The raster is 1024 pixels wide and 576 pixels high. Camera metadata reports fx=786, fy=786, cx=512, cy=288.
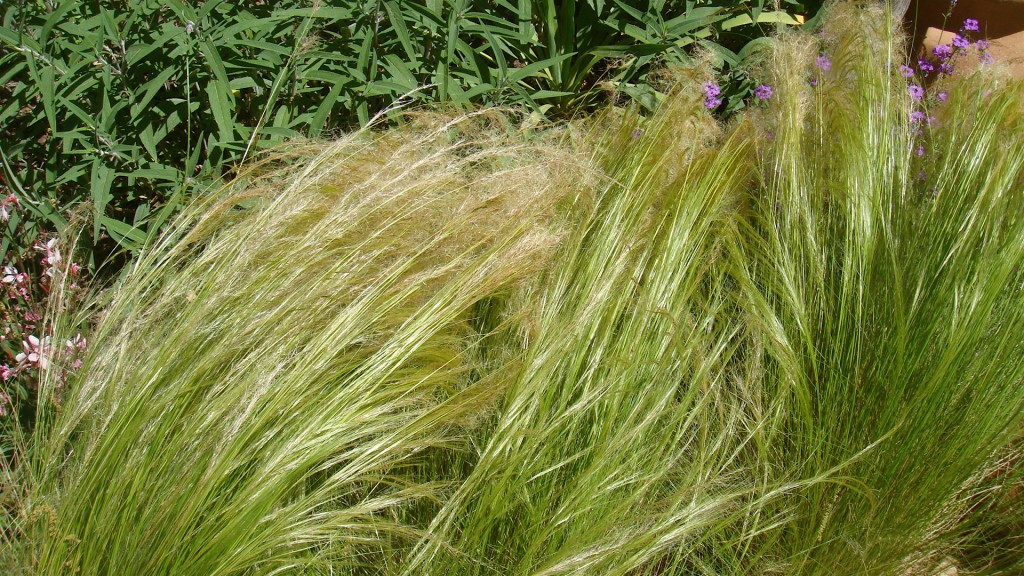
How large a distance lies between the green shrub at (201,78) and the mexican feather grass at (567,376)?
0.91 feet

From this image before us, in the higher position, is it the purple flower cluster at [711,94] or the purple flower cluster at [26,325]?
the purple flower cluster at [711,94]

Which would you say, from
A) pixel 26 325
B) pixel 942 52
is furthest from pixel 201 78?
pixel 942 52

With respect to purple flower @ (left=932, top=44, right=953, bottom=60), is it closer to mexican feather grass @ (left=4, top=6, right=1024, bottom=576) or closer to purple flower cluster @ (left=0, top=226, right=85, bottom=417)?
mexican feather grass @ (left=4, top=6, right=1024, bottom=576)

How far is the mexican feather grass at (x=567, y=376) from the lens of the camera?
132 cm

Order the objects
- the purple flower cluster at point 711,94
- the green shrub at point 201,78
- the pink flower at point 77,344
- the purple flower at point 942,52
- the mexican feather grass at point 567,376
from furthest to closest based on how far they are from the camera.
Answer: the purple flower at point 942,52 → the purple flower cluster at point 711,94 → the green shrub at point 201,78 → the pink flower at point 77,344 → the mexican feather grass at point 567,376

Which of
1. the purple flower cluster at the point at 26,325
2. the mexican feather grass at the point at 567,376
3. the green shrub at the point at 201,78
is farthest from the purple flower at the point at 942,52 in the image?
the purple flower cluster at the point at 26,325

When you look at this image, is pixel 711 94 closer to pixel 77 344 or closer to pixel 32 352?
pixel 77 344

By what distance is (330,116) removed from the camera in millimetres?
2221

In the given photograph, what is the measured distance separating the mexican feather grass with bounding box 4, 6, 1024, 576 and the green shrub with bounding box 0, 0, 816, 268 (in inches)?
11.0

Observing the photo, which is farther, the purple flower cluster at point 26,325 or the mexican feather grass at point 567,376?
the purple flower cluster at point 26,325

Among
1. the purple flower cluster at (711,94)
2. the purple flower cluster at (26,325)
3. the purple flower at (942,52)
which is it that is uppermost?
the purple flower at (942,52)

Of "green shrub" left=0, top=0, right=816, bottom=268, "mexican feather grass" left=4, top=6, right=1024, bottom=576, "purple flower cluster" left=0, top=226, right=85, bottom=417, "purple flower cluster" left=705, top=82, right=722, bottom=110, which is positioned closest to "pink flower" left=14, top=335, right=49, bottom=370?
"purple flower cluster" left=0, top=226, right=85, bottom=417

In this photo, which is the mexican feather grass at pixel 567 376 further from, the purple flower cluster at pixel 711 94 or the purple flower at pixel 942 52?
the purple flower at pixel 942 52

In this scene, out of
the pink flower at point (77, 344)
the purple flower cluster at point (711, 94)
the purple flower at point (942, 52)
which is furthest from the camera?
the purple flower at point (942, 52)
